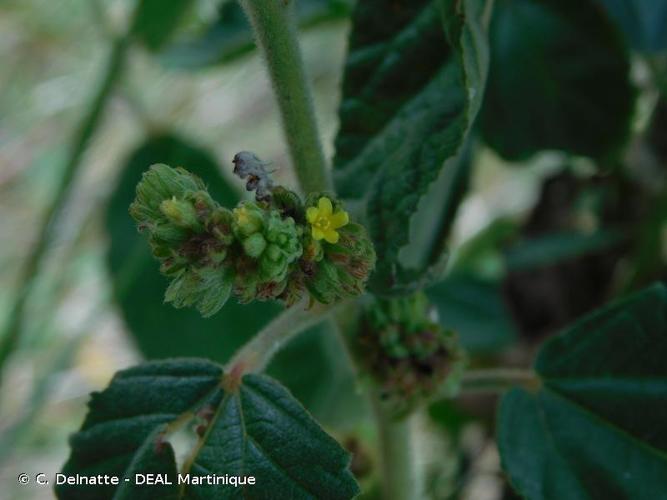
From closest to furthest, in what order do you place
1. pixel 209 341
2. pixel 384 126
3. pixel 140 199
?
pixel 140 199 → pixel 384 126 → pixel 209 341

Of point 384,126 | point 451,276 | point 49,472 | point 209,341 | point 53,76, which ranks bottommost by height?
point 384,126

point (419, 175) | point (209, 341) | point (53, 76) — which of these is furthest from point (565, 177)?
point (53, 76)

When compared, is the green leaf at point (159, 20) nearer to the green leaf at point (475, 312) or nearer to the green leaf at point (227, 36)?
the green leaf at point (227, 36)

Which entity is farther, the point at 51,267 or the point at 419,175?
the point at 51,267

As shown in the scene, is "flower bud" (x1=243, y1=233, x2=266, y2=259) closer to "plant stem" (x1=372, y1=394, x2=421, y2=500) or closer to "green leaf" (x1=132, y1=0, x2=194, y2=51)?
"plant stem" (x1=372, y1=394, x2=421, y2=500)

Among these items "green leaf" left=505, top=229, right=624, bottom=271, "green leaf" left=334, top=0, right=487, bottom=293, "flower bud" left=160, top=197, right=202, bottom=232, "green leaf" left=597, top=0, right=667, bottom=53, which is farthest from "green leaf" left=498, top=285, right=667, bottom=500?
"green leaf" left=505, top=229, right=624, bottom=271

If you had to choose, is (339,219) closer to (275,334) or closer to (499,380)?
(275,334)

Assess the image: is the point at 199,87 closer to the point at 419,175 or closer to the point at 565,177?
the point at 565,177
